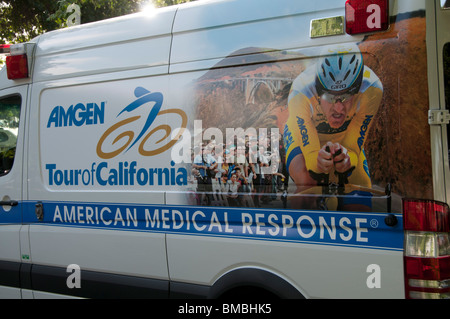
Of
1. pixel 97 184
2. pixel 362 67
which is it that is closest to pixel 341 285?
pixel 362 67

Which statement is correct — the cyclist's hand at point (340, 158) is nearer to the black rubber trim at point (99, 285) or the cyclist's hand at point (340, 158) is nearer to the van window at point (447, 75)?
the van window at point (447, 75)

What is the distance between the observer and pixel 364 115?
2.32 m

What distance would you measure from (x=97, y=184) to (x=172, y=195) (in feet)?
2.23

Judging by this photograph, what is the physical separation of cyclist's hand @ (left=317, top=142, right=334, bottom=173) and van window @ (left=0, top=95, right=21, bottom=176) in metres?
2.66

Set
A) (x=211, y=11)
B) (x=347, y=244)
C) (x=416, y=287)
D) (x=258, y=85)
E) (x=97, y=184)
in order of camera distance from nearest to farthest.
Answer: (x=416, y=287) → (x=347, y=244) → (x=258, y=85) → (x=211, y=11) → (x=97, y=184)

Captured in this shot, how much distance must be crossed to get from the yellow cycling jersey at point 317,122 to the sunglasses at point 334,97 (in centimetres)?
4

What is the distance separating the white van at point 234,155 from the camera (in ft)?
7.25

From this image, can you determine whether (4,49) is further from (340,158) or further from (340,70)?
(340,158)

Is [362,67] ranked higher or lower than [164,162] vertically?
higher

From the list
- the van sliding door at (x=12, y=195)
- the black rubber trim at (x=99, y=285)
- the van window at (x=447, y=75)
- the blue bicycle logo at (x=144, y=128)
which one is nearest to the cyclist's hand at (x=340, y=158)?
the van window at (x=447, y=75)

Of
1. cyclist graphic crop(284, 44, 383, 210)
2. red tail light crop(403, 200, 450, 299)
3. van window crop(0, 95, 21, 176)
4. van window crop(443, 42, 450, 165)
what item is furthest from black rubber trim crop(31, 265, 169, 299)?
van window crop(443, 42, 450, 165)

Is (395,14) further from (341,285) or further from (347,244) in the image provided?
(341,285)

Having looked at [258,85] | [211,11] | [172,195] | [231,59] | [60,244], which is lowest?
[60,244]

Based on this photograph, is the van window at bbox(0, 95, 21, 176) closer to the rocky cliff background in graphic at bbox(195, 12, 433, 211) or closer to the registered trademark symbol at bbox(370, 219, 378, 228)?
the rocky cliff background in graphic at bbox(195, 12, 433, 211)
